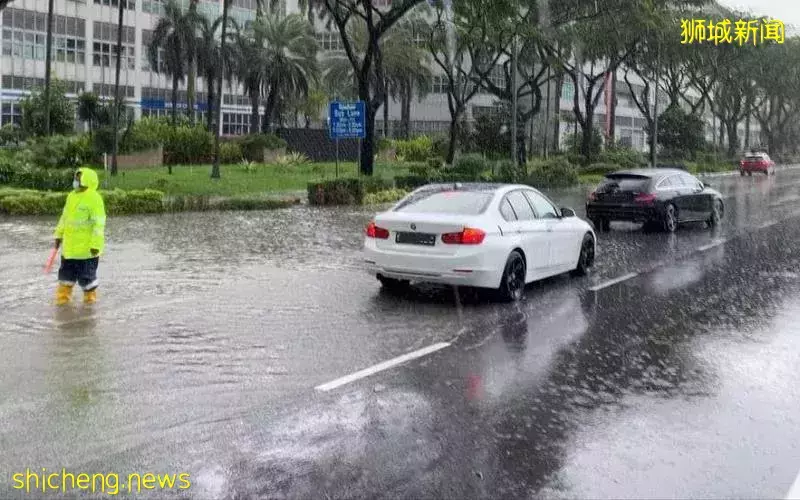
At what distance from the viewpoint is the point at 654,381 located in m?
7.56

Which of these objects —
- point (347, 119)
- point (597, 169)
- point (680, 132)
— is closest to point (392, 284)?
point (347, 119)

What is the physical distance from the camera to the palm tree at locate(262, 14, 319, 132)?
60.6 m

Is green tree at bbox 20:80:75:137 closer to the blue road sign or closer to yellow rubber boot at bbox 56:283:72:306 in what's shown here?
the blue road sign

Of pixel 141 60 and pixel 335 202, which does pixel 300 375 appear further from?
pixel 141 60

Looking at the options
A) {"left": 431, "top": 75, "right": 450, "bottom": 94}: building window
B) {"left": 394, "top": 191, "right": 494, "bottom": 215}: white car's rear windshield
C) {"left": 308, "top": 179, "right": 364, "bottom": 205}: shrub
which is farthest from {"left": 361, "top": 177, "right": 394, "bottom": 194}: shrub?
{"left": 431, "top": 75, "right": 450, "bottom": 94}: building window

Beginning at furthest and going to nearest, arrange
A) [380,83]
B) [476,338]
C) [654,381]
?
[380,83], [476,338], [654,381]

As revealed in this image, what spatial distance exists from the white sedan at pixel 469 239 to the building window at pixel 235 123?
75.4 meters

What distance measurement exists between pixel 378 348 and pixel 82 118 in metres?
53.8

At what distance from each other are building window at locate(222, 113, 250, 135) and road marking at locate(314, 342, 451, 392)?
78782 mm

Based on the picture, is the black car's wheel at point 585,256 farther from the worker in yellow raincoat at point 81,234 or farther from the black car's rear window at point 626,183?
the black car's rear window at point 626,183

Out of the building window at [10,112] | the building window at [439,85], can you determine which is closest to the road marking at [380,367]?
the building window at [10,112]

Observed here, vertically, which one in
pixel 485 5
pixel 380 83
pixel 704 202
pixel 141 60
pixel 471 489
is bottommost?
pixel 471 489

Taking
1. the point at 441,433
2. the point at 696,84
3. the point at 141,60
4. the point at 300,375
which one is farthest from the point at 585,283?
the point at 141,60

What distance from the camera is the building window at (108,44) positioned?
75.1 m
